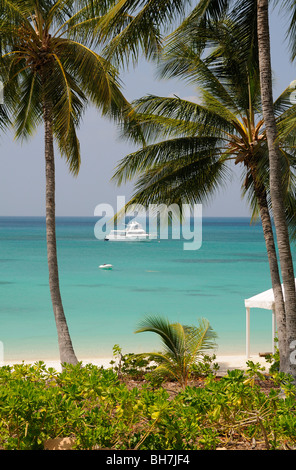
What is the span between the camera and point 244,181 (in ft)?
33.7

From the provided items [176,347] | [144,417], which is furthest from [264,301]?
[144,417]

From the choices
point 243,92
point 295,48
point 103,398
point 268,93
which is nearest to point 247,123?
point 243,92

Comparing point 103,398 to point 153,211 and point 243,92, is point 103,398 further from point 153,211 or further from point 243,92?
point 243,92

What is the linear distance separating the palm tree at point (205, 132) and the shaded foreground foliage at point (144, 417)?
5.12 metres

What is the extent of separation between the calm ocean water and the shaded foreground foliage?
1109cm

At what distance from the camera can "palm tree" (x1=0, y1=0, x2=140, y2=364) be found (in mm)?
9211

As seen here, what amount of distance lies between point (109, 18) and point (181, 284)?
29.3m

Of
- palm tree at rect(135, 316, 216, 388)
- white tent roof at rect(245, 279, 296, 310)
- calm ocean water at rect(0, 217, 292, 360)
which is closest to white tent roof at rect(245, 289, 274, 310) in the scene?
white tent roof at rect(245, 279, 296, 310)

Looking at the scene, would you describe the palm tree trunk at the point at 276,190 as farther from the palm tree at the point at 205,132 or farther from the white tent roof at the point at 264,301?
the white tent roof at the point at 264,301

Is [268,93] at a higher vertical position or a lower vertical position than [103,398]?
higher

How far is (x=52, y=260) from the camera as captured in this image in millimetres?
9727

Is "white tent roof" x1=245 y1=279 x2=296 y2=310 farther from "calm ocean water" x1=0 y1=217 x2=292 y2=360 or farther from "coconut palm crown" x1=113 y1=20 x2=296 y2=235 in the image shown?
"calm ocean water" x1=0 y1=217 x2=292 y2=360
